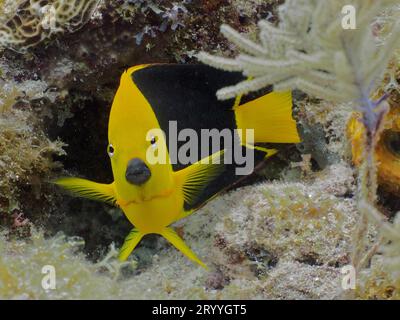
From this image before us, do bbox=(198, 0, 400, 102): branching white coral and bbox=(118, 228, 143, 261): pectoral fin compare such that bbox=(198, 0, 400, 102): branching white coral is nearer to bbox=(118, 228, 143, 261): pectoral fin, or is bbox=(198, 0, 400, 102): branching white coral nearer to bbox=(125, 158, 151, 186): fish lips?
bbox=(125, 158, 151, 186): fish lips

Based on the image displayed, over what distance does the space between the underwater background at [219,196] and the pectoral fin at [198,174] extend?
31 centimetres

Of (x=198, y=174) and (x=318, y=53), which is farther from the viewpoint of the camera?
(x=198, y=174)

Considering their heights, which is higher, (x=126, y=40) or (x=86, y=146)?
(x=126, y=40)

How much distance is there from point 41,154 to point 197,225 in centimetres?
99

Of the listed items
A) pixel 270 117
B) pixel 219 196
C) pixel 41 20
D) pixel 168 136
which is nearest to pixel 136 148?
pixel 168 136

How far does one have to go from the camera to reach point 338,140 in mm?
2623

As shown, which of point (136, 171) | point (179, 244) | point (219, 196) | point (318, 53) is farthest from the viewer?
point (219, 196)

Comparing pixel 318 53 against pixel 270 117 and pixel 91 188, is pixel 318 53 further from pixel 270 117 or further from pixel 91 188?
pixel 91 188

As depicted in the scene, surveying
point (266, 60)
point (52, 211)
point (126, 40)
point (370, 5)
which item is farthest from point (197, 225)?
point (370, 5)

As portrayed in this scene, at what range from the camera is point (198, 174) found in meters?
2.20

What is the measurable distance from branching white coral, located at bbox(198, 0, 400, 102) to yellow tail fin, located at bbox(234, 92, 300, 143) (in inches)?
→ 34.2

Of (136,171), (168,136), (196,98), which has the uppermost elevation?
(196,98)

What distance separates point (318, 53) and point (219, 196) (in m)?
1.43
